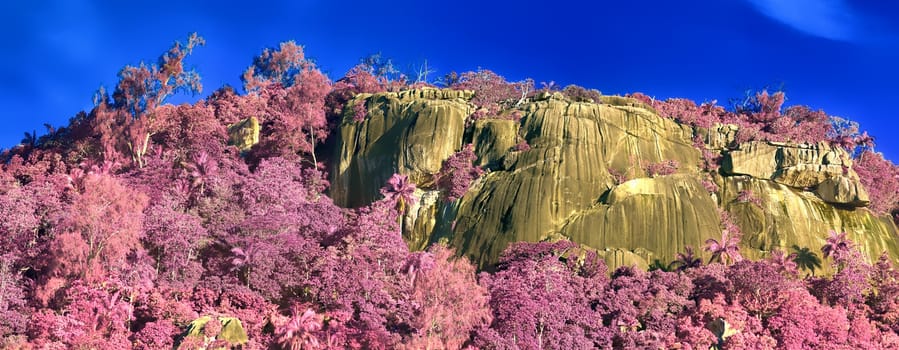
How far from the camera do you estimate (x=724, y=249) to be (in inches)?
1510

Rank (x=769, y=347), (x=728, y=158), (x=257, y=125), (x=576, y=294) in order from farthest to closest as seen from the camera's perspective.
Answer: (x=257, y=125), (x=728, y=158), (x=576, y=294), (x=769, y=347)

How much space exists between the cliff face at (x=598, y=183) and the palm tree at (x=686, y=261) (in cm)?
60

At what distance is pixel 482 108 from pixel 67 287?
26.6 metres

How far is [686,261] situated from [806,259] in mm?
7182

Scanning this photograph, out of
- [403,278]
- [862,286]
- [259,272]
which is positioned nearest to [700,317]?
[862,286]

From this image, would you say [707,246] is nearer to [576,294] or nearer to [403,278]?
[576,294]

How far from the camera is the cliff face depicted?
40.4 meters

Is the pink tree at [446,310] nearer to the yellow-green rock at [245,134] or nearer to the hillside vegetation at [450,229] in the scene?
the hillside vegetation at [450,229]

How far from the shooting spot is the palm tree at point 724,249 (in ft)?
126

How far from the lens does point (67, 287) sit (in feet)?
115

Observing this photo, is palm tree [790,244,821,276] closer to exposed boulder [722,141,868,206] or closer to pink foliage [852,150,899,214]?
exposed boulder [722,141,868,206]

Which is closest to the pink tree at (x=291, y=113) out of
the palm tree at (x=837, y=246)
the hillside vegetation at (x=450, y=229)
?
the hillside vegetation at (x=450, y=229)

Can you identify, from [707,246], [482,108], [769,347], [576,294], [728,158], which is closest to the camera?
[769,347]

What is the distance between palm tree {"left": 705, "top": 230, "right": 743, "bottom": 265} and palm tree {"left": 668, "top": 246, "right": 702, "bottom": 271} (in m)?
0.81
